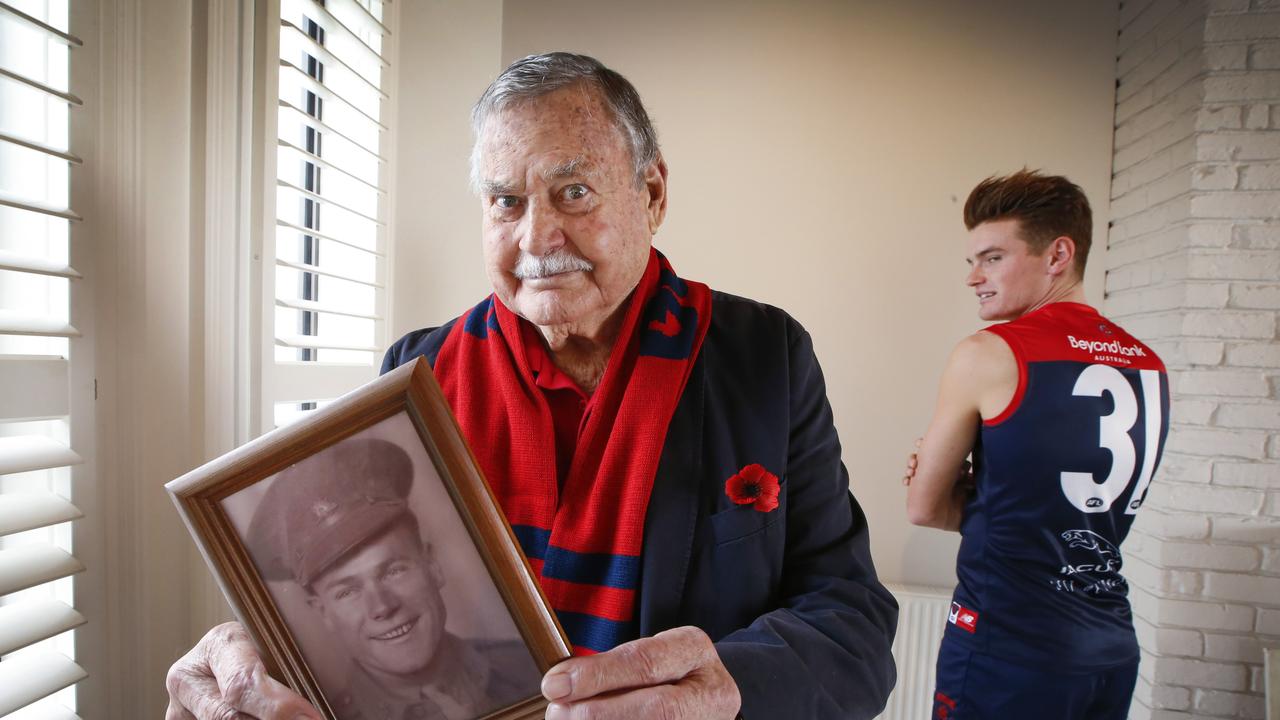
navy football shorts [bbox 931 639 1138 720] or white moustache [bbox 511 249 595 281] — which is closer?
white moustache [bbox 511 249 595 281]

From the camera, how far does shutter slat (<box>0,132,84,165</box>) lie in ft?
2.71

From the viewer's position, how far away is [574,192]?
33.6 inches

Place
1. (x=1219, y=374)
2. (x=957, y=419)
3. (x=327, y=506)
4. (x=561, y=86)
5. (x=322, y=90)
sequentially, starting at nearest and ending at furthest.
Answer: (x=327, y=506), (x=561, y=86), (x=322, y=90), (x=957, y=419), (x=1219, y=374)

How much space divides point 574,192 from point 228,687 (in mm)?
681

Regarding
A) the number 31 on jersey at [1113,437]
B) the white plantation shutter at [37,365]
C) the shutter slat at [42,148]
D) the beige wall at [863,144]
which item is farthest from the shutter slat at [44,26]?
the number 31 on jersey at [1113,437]

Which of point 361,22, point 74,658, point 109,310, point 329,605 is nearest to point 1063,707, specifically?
point 329,605

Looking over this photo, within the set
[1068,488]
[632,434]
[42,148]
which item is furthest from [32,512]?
[1068,488]

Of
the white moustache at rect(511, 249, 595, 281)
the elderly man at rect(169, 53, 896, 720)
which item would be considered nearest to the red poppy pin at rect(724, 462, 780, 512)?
the elderly man at rect(169, 53, 896, 720)

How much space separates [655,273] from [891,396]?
1794mm

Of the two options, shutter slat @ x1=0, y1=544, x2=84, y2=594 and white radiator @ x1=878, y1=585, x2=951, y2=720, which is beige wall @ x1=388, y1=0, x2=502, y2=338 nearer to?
shutter slat @ x1=0, y1=544, x2=84, y2=594

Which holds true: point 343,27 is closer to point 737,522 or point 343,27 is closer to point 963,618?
point 737,522

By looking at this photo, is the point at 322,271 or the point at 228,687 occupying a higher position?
the point at 322,271

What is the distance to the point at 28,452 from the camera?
2.95ft

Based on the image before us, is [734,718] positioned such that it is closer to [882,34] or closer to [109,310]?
[109,310]
